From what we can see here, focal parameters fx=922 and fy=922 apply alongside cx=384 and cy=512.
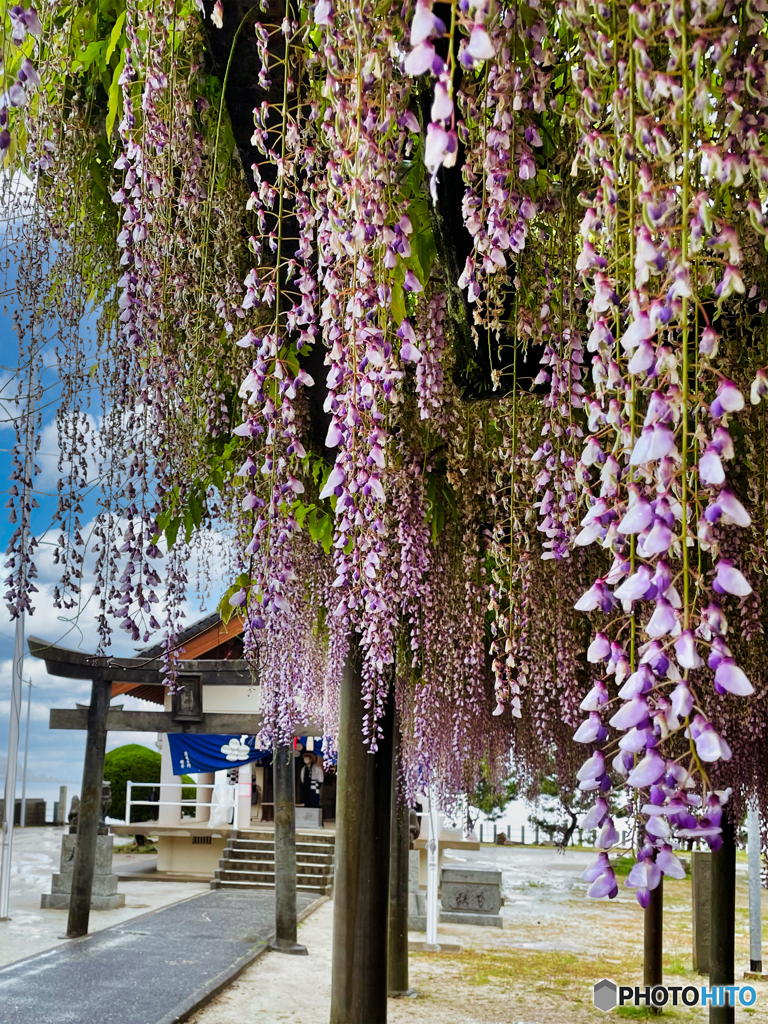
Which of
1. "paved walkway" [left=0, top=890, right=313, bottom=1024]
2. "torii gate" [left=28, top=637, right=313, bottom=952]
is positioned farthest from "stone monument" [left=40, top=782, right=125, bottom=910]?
"torii gate" [left=28, top=637, right=313, bottom=952]

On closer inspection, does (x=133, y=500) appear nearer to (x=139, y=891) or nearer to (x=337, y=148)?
(x=337, y=148)

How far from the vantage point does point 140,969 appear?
6.91m

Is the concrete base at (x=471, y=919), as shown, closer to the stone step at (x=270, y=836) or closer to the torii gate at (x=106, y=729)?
the stone step at (x=270, y=836)

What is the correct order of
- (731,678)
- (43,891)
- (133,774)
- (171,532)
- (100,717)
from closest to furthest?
(731,678) → (171,532) → (100,717) → (43,891) → (133,774)

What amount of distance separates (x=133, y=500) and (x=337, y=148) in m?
1.64

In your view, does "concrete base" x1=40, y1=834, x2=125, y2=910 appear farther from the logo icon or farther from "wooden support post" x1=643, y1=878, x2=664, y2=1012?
"wooden support post" x1=643, y1=878, x2=664, y2=1012

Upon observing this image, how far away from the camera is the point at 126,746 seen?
717 inches

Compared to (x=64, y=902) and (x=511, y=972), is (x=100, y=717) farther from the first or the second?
(x=511, y=972)

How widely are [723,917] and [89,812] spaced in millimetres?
5486

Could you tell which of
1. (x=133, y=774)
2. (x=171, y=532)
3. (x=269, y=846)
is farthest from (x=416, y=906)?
(x=133, y=774)

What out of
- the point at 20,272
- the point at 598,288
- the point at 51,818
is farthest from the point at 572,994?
the point at 51,818

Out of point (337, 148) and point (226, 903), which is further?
point (226, 903)

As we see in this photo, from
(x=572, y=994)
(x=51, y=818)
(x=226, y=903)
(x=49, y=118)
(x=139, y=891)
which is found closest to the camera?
(x=49, y=118)

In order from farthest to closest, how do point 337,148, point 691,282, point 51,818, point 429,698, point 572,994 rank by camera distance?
point 51,818
point 572,994
point 429,698
point 337,148
point 691,282
